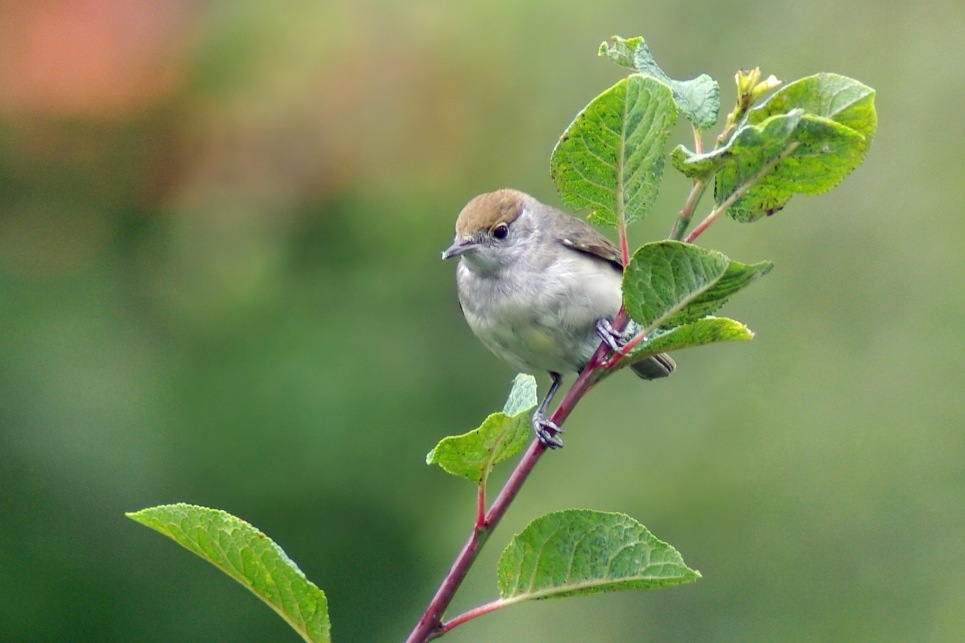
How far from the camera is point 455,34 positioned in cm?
622

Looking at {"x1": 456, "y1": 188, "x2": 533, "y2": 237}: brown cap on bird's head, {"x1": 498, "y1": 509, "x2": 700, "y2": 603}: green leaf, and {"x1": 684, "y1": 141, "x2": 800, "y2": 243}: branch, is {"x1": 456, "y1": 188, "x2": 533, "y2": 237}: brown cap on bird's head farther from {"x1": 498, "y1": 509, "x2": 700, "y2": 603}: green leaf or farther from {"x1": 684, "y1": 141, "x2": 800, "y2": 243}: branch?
{"x1": 498, "y1": 509, "x2": 700, "y2": 603}: green leaf

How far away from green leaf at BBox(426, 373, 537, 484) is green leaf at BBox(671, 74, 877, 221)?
38cm

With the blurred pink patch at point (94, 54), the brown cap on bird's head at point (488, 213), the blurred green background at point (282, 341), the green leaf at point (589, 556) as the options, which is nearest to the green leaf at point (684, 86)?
the green leaf at point (589, 556)

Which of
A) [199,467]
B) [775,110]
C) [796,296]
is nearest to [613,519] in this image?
[775,110]

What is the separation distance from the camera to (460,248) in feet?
11.3

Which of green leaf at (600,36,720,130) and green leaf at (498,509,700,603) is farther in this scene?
green leaf at (600,36,720,130)

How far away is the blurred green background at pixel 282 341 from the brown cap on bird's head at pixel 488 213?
67.8 inches

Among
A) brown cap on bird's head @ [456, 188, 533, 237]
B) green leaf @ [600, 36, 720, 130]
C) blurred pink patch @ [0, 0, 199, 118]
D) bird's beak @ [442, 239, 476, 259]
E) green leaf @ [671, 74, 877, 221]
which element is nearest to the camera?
green leaf @ [671, 74, 877, 221]

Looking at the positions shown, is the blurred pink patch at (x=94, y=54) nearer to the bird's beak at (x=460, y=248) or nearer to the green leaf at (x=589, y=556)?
the bird's beak at (x=460, y=248)

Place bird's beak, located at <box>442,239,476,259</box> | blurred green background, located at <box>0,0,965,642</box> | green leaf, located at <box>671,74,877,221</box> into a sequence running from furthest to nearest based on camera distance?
blurred green background, located at <box>0,0,965,642</box>, bird's beak, located at <box>442,239,476,259</box>, green leaf, located at <box>671,74,877,221</box>

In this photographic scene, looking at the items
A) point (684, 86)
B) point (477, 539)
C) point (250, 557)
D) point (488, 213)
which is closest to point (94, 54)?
point (488, 213)

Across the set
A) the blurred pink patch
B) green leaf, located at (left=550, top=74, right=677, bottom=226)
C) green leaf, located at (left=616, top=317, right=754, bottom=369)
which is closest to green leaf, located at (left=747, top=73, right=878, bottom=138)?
green leaf, located at (left=550, top=74, right=677, bottom=226)

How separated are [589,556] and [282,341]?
13.4ft

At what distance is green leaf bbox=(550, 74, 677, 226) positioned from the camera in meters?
1.35
